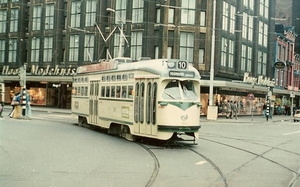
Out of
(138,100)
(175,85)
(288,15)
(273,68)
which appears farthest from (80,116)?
(288,15)

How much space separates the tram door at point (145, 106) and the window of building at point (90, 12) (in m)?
33.8

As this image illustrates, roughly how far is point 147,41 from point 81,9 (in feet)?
37.0

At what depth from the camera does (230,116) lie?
4050 cm

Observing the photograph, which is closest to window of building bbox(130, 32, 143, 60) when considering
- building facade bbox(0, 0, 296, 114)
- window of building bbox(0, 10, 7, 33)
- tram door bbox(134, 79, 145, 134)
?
building facade bbox(0, 0, 296, 114)

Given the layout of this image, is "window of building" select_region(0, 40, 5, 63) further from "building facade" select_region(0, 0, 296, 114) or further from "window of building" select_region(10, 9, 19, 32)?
"window of building" select_region(10, 9, 19, 32)

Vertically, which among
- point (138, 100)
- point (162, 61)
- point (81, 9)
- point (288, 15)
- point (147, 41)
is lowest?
point (138, 100)

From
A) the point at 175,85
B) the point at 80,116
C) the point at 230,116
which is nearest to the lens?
the point at 175,85

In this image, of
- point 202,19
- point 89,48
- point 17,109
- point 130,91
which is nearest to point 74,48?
point 89,48

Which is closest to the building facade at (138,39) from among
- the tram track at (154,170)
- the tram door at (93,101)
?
the tram door at (93,101)

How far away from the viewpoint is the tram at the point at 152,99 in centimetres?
1440

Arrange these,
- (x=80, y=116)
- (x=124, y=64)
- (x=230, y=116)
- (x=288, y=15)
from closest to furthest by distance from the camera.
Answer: (x=124, y=64)
(x=80, y=116)
(x=230, y=116)
(x=288, y=15)

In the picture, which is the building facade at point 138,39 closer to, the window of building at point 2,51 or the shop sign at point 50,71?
the shop sign at point 50,71

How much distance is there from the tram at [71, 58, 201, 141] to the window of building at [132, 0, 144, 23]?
25877mm

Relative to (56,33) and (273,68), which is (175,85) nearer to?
(56,33)
